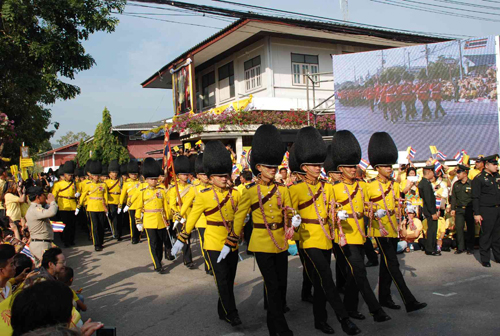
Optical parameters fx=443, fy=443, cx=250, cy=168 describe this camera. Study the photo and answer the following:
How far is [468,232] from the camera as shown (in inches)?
350

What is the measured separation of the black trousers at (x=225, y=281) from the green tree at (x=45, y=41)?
8161 millimetres

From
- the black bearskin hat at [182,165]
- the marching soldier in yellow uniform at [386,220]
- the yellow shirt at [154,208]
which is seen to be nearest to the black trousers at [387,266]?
the marching soldier in yellow uniform at [386,220]

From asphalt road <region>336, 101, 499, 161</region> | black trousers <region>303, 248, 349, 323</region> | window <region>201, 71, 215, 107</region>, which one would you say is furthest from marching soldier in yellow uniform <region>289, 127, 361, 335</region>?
window <region>201, 71, 215, 107</region>

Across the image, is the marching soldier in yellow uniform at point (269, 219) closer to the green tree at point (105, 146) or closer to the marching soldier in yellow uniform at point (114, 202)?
the marching soldier in yellow uniform at point (114, 202)

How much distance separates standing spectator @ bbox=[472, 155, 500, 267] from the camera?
782 cm

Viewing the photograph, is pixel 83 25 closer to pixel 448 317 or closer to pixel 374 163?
pixel 374 163

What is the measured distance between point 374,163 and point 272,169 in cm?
183

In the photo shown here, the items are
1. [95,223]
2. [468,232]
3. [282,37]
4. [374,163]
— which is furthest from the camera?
[282,37]

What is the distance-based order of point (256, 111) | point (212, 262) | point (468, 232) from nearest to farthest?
point (212, 262)
point (468, 232)
point (256, 111)

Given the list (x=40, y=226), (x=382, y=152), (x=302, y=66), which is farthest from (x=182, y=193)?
(x=302, y=66)

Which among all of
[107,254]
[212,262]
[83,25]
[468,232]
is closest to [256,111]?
[83,25]

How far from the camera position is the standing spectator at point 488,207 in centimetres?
782

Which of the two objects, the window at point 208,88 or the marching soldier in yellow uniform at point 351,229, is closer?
the marching soldier in yellow uniform at point 351,229

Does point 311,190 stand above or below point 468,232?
above
